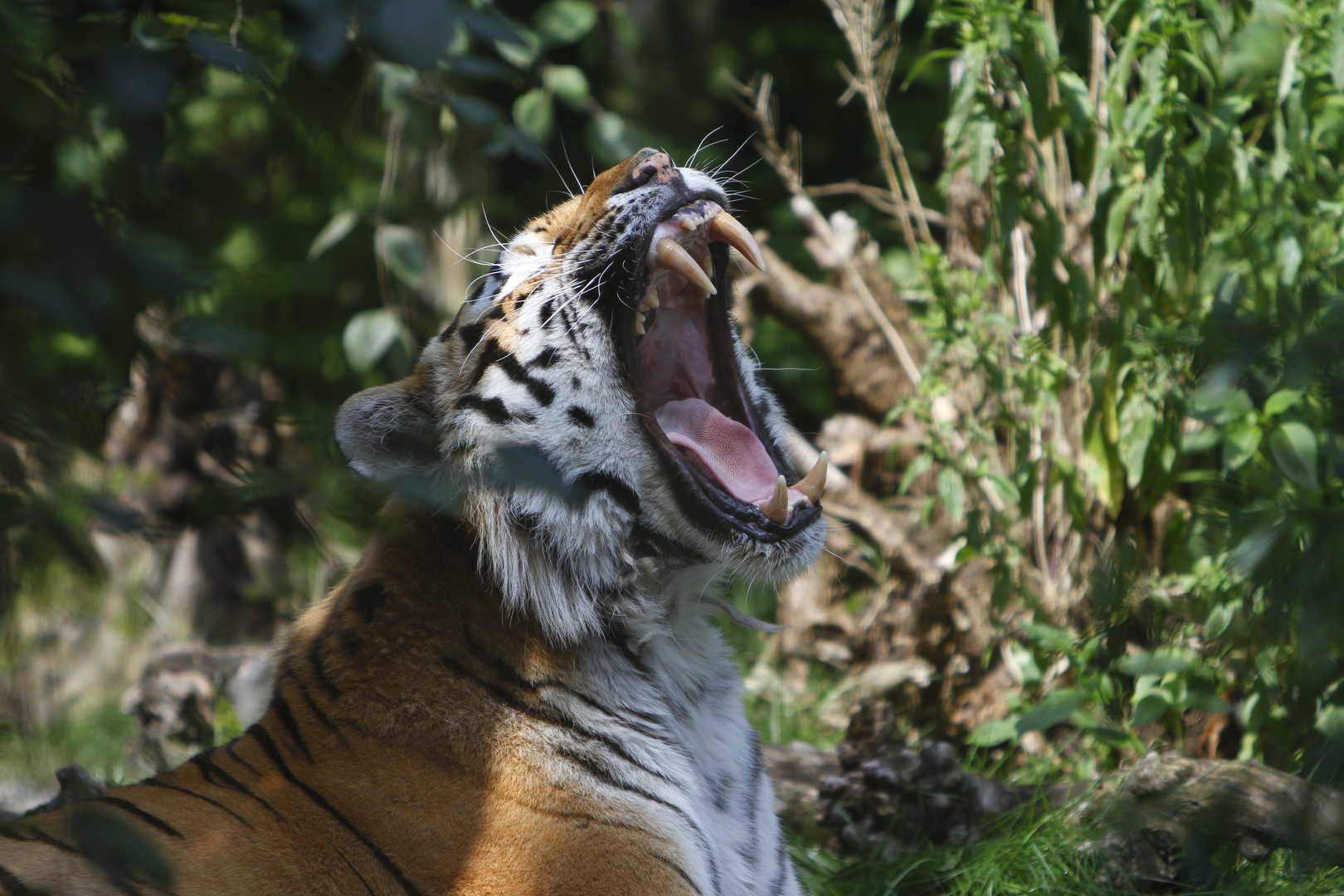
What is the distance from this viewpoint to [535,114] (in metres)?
3.37

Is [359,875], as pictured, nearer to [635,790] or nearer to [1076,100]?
[635,790]

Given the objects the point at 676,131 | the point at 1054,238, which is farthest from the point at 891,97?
the point at 1054,238

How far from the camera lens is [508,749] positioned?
188 centimetres

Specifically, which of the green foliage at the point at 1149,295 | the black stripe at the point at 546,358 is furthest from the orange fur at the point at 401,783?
the green foliage at the point at 1149,295

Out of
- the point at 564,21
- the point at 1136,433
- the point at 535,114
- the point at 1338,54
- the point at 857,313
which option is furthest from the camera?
the point at 857,313

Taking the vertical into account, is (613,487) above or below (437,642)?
above

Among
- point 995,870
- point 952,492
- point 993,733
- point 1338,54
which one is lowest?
point 993,733

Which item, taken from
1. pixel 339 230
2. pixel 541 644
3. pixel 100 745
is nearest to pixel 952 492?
pixel 541 644

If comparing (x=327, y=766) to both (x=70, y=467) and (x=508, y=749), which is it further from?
(x=70, y=467)

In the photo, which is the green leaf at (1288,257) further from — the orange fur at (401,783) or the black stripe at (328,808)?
the black stripe at (328,808)

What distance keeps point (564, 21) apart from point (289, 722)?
2.62 m

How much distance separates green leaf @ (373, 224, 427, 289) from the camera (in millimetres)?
3867

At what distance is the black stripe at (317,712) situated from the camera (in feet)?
6.20

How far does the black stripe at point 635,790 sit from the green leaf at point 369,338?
211 centimetres
